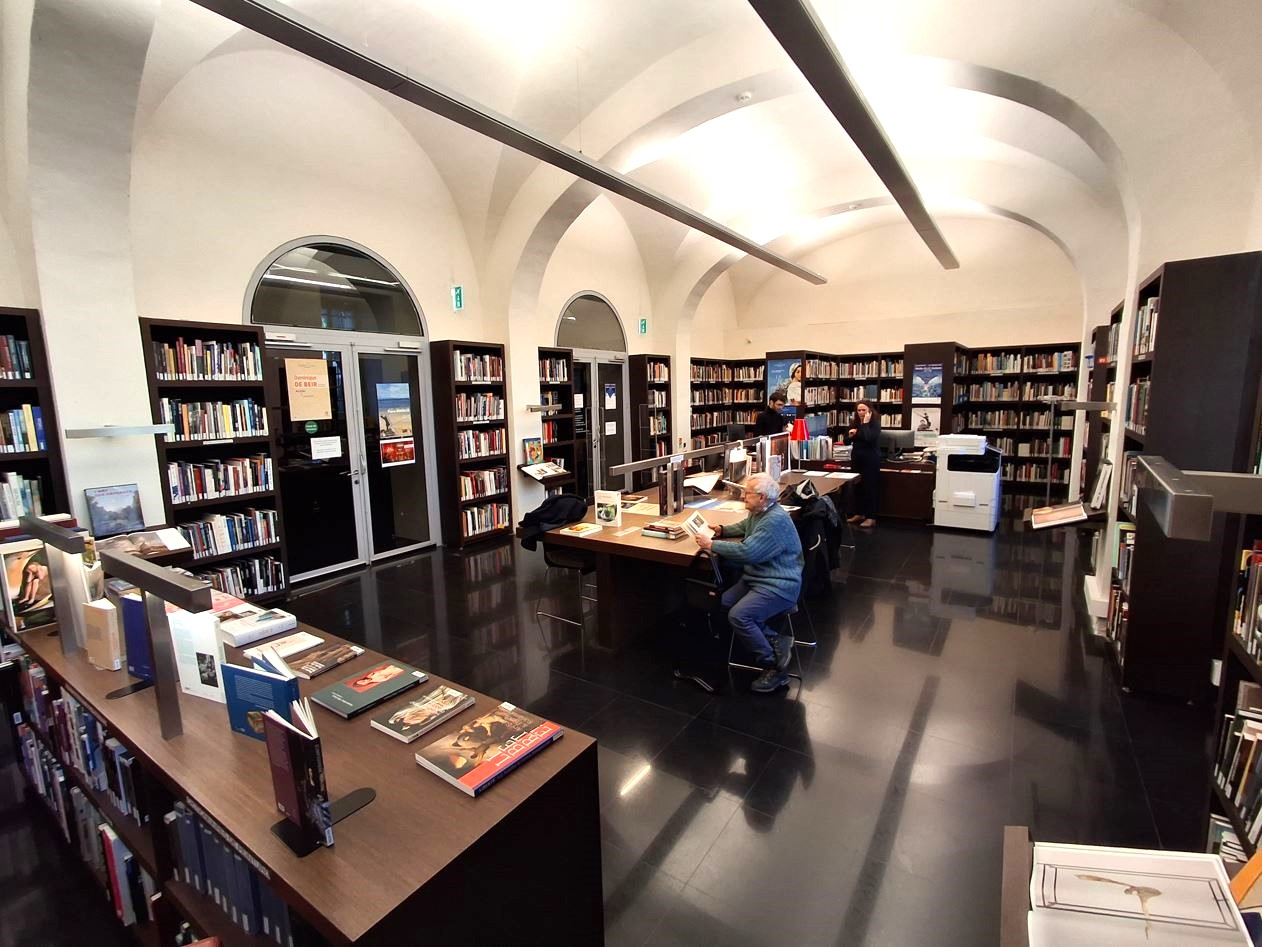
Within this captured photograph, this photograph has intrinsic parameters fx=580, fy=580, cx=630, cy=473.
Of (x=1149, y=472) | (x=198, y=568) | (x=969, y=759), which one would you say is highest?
(x=1149, y=472)

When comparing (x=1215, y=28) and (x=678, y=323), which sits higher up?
(x=1215, y=28)

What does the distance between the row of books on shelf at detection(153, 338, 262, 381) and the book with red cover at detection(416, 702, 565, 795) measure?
4.28 metres

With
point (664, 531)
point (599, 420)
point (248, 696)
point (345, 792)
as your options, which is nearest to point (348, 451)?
point (664, 531)

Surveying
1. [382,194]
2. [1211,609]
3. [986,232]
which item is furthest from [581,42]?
[986,232]

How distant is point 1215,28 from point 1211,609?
315 cm

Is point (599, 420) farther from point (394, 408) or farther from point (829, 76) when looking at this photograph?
point (829, 76)

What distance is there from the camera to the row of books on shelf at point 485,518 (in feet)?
22.2

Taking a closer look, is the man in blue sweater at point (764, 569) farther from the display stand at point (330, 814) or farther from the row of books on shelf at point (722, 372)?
the row of books on shelf at point (722, 372)

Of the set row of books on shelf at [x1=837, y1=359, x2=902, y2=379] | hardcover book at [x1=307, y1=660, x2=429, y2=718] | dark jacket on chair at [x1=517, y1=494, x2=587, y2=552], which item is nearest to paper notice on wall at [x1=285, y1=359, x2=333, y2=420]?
dark jacket on chair at [x1=517, y1=494, x2=587, y2=552]

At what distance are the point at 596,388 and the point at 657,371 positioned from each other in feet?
4.41

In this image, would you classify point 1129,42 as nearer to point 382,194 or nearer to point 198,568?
point 382,194

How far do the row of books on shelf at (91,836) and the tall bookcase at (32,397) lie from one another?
187 centimetres

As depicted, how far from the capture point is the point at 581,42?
4777 millimetres

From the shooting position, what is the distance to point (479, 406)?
6875mm
